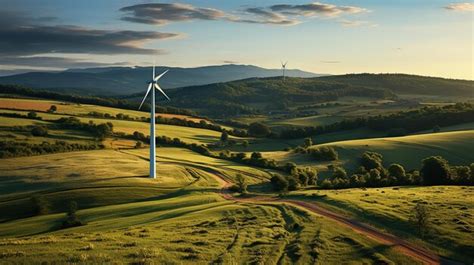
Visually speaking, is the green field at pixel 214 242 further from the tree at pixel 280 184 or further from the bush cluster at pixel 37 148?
the bush cluster at pixel 37 148

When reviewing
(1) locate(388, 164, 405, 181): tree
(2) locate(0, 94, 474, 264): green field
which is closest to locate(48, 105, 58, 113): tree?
(2) locate(0, 94, 474, 264): green field

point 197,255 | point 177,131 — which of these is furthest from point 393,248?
point 177,131

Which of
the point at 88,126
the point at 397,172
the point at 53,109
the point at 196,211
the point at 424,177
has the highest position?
the point at 53,109

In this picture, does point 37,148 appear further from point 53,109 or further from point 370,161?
point 370,161

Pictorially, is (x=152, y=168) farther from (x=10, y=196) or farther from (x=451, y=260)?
(x=451, y=260)

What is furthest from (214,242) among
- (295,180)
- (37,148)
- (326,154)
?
(37,148)

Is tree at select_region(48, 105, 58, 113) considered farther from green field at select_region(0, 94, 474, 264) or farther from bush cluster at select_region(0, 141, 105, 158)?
bush cluster at select_region(0, 141, 105, 158)
